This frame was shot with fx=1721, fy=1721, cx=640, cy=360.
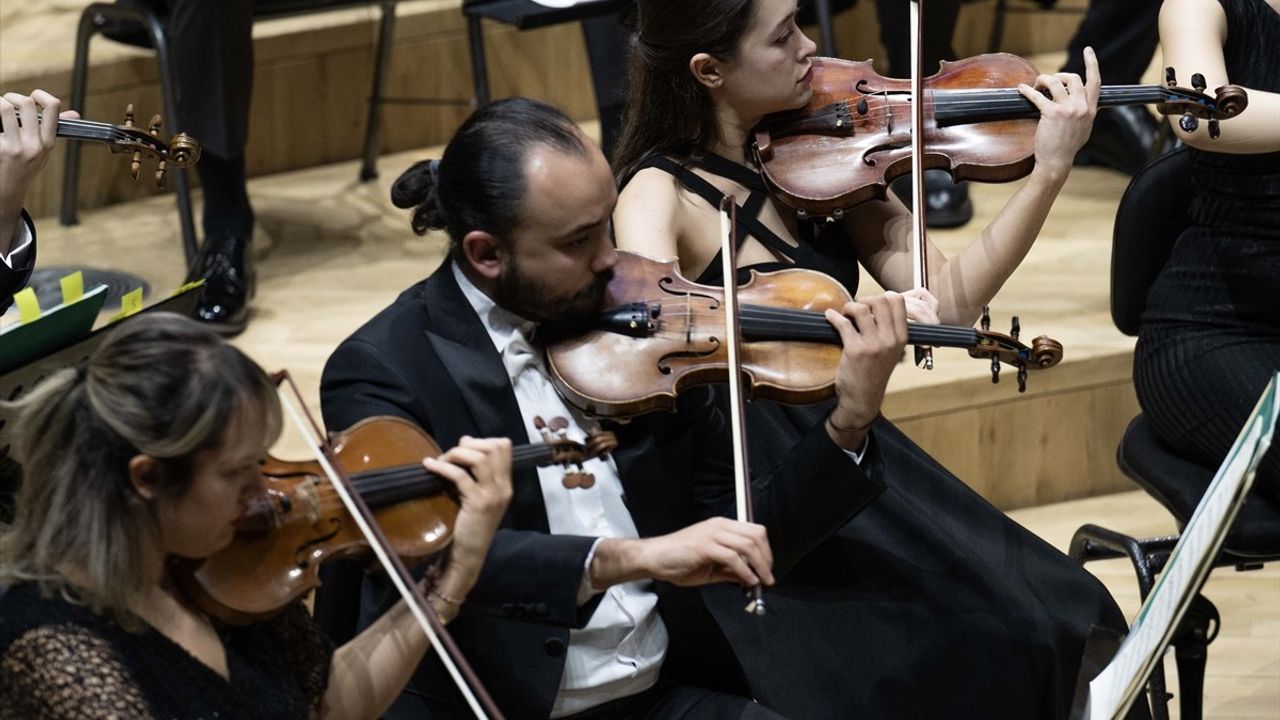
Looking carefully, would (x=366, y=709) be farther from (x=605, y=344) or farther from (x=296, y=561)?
(x=605, y=344)

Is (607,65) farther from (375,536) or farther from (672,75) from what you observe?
(375,536)

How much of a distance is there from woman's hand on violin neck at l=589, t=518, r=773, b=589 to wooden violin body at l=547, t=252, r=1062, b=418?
0.16 meters

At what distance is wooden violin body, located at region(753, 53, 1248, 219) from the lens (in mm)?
1900

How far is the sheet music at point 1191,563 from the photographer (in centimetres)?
114

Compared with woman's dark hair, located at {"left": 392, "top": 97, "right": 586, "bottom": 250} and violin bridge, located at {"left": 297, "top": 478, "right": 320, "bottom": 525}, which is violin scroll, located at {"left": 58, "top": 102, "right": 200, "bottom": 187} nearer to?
woman's dark hair, located at {"left": 392, "top": 97, "right": 586, "bottom": 250}

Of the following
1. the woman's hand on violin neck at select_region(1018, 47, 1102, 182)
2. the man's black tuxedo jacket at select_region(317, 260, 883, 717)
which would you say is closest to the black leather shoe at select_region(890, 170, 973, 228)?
the woman's hand on violin neck at select_region(1018, 47, 1102, 182)

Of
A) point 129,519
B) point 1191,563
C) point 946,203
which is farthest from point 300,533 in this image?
point 946,203

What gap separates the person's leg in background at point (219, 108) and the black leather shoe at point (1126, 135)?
1733 mm

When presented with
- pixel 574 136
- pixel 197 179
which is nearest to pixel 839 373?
pixel 574 136

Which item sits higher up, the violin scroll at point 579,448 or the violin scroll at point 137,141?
the violin scroll at point 137,141

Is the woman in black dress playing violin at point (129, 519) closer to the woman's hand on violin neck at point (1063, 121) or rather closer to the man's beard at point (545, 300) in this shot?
the man's beard at point (545, 300)

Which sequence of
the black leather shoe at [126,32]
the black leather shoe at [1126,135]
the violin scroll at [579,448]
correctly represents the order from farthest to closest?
the black leather shoe at [1126,135] < the black leather shoe at [126,32] < the violin scroll at [579,448]

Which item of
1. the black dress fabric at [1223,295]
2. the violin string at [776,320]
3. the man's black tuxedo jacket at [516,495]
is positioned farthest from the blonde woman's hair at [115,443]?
the black dress fabric at [1223,295]

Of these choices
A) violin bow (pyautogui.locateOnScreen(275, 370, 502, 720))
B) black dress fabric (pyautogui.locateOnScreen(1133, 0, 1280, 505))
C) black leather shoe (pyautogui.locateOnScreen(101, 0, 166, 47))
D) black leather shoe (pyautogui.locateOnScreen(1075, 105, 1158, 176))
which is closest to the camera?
violin bow (pyautogui.locateOnScreen(275, 370, 502, 720))
